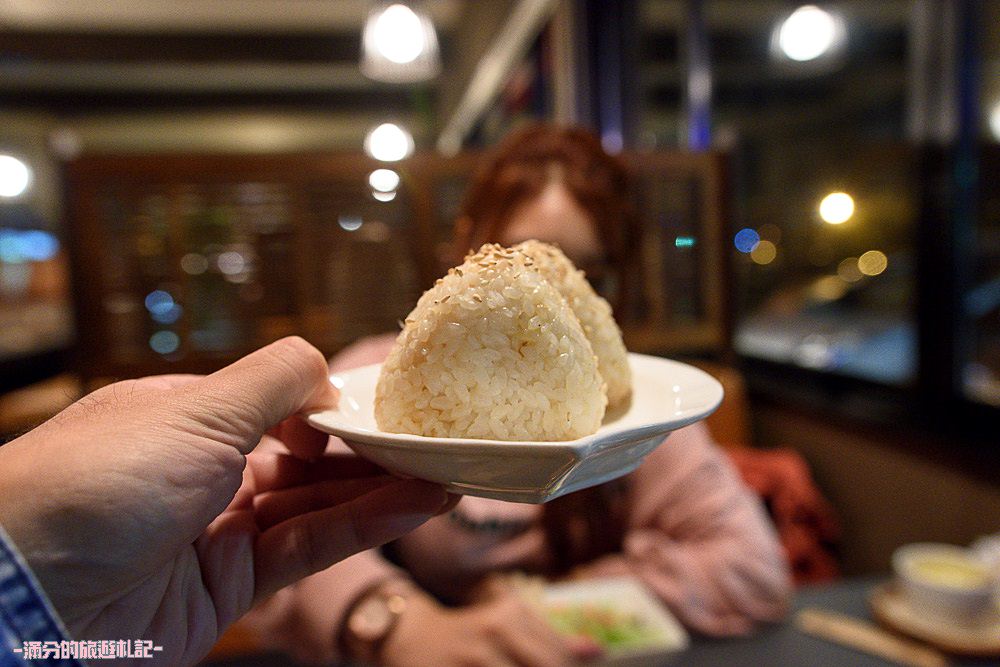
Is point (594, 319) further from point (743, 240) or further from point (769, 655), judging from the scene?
point (743, 240)

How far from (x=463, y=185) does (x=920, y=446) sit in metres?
1.95

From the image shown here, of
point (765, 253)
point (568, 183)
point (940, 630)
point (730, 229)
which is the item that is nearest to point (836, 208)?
point (765, 253)

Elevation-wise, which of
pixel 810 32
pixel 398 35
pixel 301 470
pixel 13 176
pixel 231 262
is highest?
pixel 13 176

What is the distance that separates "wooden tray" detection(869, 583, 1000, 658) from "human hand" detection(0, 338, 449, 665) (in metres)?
1.30

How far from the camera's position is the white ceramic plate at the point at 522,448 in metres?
0.38

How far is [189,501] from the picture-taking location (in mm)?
428

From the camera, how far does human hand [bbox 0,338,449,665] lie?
0.37m

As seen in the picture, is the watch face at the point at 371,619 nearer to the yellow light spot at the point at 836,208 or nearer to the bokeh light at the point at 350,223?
the bokeh light at the point at 350,223

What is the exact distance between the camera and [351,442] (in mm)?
448

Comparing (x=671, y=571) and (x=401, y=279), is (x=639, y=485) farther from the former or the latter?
(x=401, y=279)

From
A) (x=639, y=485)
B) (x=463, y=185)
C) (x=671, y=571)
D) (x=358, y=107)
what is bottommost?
(x=671, y=571)

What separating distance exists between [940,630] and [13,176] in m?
10.1

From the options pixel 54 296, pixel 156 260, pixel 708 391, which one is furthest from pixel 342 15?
pixel 708 391

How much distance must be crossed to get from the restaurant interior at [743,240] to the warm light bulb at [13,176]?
4505 millimetres
